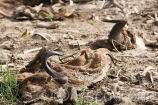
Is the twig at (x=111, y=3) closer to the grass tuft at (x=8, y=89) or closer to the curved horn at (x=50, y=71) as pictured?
the curved horn at (x=50, y=71)

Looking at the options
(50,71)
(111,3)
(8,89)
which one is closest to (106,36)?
(111,3)

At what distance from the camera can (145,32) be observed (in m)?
6.80

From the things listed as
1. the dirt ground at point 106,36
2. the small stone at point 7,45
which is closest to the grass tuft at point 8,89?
the dirt ground at point 106,36

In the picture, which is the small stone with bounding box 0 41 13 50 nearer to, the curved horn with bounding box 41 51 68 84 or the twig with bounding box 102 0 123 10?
the curved horn with bounding box 41 51 68 84

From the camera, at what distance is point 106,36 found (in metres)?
6.62

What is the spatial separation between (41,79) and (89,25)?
9.51 feet

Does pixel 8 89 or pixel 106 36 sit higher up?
pixel 106 36

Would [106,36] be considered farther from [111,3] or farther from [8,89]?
[8,89]

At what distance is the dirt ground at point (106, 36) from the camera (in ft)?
14.8

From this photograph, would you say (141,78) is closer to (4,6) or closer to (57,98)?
(57,98)

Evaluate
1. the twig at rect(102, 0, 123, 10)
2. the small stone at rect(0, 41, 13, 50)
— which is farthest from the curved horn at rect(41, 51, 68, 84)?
the twig at rect(102, 0, 123, 10)

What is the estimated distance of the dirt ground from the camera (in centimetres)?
451

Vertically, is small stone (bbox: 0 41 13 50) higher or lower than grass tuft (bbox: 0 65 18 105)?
higher

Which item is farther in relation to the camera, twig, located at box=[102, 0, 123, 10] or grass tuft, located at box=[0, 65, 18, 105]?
twig, located at box=[102, 0, 123, 10]
